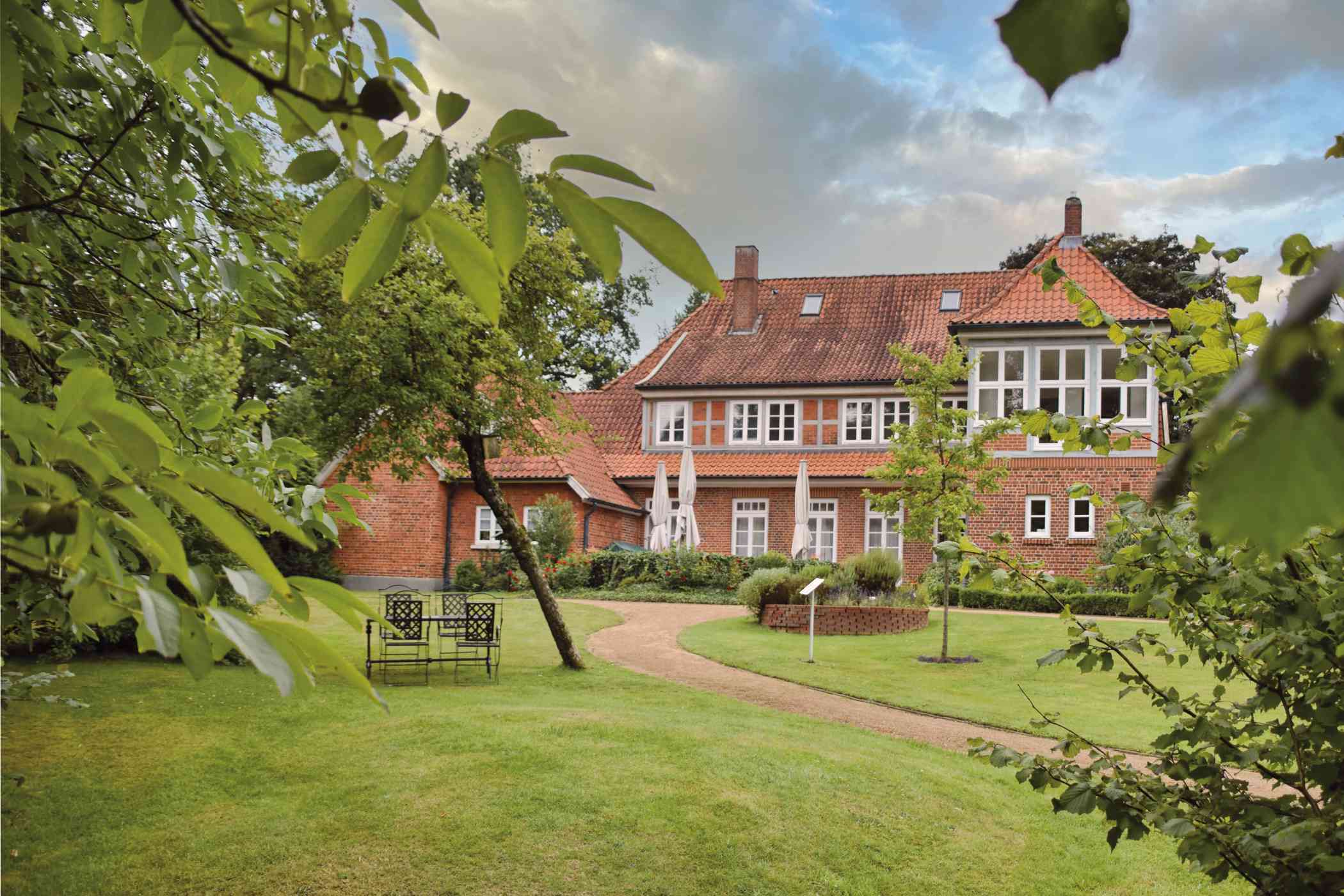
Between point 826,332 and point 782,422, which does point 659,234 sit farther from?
point 826,332

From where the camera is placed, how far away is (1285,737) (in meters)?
2.79

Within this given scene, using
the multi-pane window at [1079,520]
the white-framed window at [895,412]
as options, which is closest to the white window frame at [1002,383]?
the white-framed window at [895,412]

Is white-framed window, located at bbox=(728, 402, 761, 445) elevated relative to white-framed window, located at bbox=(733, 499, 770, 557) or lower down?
elevated

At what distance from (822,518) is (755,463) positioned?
2471 millimetres

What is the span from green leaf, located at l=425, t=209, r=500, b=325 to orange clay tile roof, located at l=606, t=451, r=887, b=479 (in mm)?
26197

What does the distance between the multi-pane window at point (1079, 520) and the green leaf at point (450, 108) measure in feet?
84.3

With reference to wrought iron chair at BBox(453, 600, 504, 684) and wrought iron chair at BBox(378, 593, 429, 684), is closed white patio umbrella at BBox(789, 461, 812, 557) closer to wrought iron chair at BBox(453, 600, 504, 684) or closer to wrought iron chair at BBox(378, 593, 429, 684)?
wrought iron chair at BBox(378, 593, 429, 684)

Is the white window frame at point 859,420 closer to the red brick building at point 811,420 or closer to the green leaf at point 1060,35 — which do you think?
the red brick building at point 811,420

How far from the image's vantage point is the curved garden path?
32.6 feet

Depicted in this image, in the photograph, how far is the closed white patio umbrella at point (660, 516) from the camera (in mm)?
24739

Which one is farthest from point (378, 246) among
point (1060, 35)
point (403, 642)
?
point (403, 642)

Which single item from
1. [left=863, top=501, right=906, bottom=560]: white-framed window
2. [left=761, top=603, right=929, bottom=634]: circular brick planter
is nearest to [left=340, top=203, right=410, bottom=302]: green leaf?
[left=761, top=603, right=929, bottom=634]: circular brick planter

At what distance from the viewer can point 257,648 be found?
763 mm

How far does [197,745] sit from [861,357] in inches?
933
